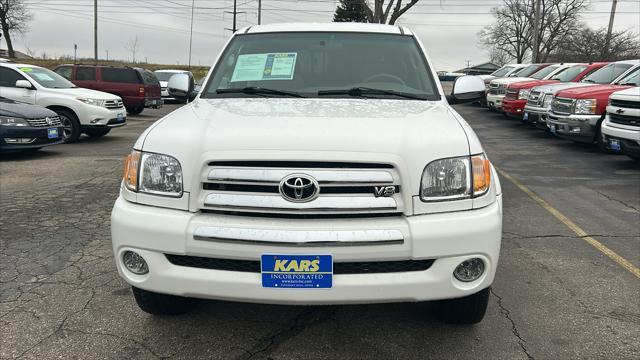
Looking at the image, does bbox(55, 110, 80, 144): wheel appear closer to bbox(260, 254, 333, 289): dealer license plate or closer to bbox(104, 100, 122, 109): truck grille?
bbox(104, 100, 122, 109): truck grille

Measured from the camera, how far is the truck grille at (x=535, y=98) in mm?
12758

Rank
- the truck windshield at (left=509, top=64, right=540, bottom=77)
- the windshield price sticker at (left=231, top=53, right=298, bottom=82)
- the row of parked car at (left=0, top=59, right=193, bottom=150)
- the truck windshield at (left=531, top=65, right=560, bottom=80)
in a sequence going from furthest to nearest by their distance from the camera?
the truck windshield at (left=509, top=64, right=540, bottom=77) < the truck windshield at (left=531, top=65, right=560, bottom=80) < the row of parked car at (left=0, top=59, right=193, bottom=150) < the windshield price sticker at (left=231, top=53, right=298, bottom=82)

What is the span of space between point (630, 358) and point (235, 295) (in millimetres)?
2121

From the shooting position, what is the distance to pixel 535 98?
13117mm

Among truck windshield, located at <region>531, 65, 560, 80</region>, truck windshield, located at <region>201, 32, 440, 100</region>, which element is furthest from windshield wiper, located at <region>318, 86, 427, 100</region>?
truck windshield, located at <region>531, 65, 560, 80</region>

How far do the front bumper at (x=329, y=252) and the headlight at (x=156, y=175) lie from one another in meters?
0.12

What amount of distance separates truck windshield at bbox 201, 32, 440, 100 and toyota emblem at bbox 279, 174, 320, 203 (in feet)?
4.12

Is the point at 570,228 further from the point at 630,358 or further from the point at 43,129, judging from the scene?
the point at 43,129

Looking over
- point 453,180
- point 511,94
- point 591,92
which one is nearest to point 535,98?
point 511,94

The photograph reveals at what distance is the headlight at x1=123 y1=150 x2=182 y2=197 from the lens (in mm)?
2645

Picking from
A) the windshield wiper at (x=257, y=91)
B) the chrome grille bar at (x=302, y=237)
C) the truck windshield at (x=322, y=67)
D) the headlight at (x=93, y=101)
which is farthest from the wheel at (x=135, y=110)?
the chrome grille bar at (x=302, y=237)

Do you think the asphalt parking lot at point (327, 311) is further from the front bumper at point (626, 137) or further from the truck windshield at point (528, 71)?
the truck windshield at point (528, 71)

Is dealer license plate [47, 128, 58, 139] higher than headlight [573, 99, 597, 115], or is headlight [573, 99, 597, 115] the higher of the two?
headlight [573, 99, 597, 115]

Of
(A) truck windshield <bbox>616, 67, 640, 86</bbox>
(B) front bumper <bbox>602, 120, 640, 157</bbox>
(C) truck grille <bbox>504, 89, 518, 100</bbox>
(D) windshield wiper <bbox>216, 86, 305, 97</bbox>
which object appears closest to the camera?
(D) windshield wiper <bbox>216, 86, 305, 97</bbox>
